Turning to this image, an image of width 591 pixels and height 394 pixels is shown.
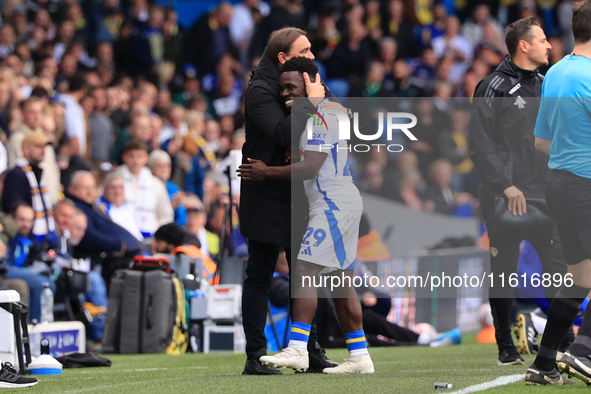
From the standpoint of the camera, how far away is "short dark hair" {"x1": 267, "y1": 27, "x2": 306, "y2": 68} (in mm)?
5242

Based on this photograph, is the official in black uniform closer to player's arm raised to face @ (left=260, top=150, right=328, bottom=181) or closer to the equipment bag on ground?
player's arm raised to face @ (left=260, top=150, right=328, bottom=181)

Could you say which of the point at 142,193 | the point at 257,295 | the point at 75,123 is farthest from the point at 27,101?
the point at 257,295

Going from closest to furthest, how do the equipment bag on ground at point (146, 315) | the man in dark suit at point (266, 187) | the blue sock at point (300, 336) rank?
the blue sock at point (300, 336), the man in dark suit at point (266, 187), the equipment bag on ground at point (146, 315)

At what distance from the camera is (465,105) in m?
14.0

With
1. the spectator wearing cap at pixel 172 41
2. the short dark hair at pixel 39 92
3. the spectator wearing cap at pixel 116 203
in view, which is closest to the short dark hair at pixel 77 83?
the short dark hair at pixel 39 92

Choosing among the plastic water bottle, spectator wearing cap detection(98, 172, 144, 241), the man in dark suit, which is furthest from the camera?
spectator wearing cap detection(98, 172, 144, 241)

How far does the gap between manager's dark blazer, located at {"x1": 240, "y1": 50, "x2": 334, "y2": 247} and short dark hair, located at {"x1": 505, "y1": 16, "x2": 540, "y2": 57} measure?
152 cm

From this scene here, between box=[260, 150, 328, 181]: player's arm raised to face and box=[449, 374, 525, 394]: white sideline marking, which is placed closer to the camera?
box=[449, 374, 525, 394]: white sideline marking

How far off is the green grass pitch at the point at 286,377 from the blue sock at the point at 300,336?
0.17 meters

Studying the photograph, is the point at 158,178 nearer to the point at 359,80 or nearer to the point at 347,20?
the point at 359,80

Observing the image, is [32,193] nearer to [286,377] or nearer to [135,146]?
Result: [135,146]

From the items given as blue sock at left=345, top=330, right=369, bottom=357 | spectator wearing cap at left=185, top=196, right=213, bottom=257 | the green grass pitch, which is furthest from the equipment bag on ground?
blue sock at left=345, top=330, right=369, bottom=357

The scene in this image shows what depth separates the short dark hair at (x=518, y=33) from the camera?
5.95m

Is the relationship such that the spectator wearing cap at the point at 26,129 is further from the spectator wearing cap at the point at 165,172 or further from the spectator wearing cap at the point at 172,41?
the spectator wearing cap at the point at 172,41
